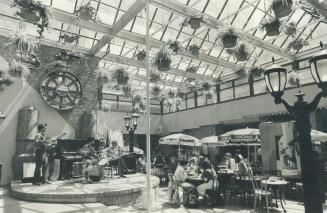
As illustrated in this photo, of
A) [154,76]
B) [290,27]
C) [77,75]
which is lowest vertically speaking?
[154,76]

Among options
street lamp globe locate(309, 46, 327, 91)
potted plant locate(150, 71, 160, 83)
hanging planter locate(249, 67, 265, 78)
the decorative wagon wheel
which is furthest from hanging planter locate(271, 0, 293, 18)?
the decorative wagon wheel

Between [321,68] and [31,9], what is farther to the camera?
[31,9]

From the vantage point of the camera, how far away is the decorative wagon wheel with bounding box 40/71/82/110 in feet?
31.4

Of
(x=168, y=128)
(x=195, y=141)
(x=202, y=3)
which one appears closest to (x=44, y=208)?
(x=195, y=141)

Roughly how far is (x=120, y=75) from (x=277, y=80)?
5.26 metres

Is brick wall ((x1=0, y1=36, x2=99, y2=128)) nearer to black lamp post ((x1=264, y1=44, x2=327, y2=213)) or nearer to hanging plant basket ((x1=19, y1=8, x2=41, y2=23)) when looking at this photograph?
hanging plant basket ((x1=19, y1=8, x2=41, y2=23))

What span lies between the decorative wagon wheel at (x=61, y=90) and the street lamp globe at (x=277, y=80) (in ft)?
27.2

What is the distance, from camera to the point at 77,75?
33.8 ft

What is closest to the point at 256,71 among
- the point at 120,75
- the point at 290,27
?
the point at 290,27

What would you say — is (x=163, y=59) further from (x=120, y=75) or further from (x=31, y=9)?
(x=31, y=9)

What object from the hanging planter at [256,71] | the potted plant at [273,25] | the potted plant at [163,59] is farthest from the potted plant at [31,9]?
the hanging planter at [256,71]

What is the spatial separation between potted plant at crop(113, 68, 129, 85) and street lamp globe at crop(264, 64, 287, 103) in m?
5.14

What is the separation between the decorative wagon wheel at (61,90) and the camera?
31.4 ft

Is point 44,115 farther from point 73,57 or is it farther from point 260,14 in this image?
point 260,14
